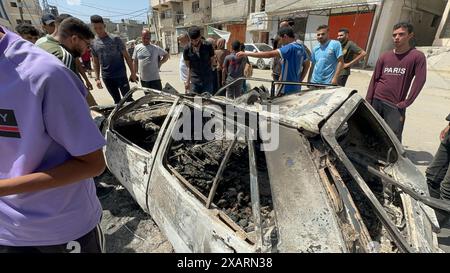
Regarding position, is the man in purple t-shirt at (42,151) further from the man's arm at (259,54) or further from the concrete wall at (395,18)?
the concrete wall at (395,18)

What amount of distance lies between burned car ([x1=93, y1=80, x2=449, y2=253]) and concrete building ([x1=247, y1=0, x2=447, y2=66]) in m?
13.8

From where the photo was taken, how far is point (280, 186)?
1355 mm

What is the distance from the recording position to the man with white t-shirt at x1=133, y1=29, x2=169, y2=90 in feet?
16.8

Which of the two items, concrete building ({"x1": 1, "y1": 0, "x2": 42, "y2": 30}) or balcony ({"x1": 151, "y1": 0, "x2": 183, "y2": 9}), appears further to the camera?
concrete building ({"x1": 1, "y1": 0, "x2": 42, "y2": 30})

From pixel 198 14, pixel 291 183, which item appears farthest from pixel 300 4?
pixel 291 183

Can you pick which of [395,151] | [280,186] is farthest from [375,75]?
[280,186]

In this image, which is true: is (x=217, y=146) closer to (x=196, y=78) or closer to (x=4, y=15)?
(x=196, y=78)

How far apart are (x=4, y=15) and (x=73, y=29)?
14.9 metres

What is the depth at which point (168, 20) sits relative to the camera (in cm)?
3547

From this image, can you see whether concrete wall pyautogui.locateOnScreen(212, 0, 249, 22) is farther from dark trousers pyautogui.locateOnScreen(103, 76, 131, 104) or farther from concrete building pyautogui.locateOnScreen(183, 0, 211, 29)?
dark trousers pyautogui.locateOnScreen(103, 76, 131, 104)

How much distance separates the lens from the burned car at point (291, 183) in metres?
1.26

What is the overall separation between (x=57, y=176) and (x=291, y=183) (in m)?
1.03

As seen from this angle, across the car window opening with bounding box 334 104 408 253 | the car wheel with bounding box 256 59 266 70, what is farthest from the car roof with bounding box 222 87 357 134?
the car wheel with bounding box 256 59 266 70

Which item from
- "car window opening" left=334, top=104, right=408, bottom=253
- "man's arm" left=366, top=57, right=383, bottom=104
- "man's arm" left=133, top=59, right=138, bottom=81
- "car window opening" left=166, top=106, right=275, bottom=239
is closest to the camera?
"car window opening" left=334, top=104, right=408, bottom=253
